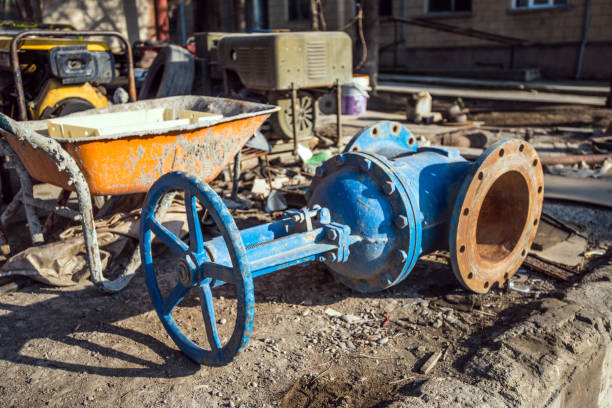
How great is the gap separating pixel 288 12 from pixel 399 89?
20.6 ft

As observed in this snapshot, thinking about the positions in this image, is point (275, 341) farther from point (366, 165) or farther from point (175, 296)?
point (366, 165)

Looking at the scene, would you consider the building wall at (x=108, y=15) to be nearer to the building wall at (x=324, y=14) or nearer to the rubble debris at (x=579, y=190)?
the building wall at (x=324, y=14)

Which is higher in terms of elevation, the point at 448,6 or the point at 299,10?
the point at 299,10

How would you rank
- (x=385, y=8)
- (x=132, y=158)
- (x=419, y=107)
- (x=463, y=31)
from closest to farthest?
(x=132, y=158)
(x=419, y=107)
(x=463, y=31)
(x=385, y=8)

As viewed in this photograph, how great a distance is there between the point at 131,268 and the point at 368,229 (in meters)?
1.46

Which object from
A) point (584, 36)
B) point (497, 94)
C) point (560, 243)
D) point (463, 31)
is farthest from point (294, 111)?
point (584, 36)

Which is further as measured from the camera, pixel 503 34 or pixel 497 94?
pixel 503 34

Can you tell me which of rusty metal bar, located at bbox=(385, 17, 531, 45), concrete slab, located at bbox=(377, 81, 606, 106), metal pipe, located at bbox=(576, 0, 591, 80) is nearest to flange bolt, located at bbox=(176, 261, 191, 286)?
concrete slab, located at bbox=(377, 81, 606, 106)

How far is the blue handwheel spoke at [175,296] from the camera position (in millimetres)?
2561

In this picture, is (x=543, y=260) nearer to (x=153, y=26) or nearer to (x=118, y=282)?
(x=118, y=282)

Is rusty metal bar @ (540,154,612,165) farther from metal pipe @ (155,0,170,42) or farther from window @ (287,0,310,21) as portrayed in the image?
window @ (287,0,310,21)

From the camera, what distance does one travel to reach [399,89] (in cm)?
1141

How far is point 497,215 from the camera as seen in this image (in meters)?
3.38

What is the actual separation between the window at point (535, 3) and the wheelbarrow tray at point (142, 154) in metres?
11.3
